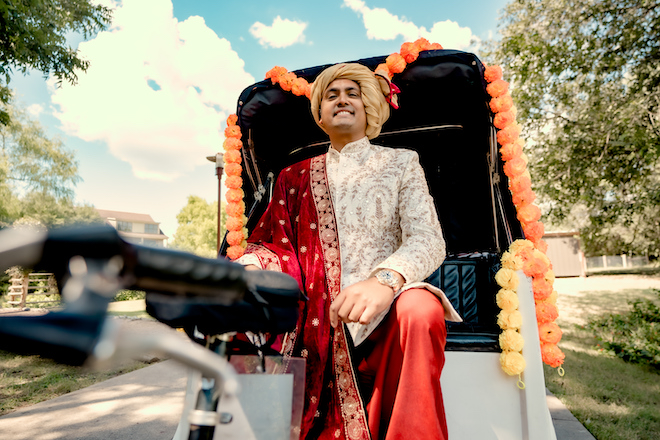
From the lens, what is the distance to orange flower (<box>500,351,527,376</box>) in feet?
5.19

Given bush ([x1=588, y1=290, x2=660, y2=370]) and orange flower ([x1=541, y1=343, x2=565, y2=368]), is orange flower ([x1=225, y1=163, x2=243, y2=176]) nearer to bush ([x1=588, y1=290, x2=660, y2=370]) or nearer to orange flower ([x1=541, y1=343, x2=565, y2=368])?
orange flower ([x1=541, y1=343, x2=565, y2=368])

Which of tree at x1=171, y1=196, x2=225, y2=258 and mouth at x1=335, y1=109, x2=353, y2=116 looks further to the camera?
tree at x1=171, y1=196, x2=225, y2=258

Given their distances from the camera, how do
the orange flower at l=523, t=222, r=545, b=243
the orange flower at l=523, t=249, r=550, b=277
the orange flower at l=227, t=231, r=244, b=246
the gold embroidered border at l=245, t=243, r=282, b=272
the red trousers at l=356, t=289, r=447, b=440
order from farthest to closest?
the orange flower at l=227, t=231, r=244, b=246 < the orange flower at l=523, t=222, r=545, b=243 < the orange flower at l=523, t=249, r=550, b=277 < the gold embroidered border at l=245, t=243, r=282, b=272 < the red trousers at l=356, t=289, r=447, b=440

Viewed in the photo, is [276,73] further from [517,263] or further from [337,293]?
[517,263]

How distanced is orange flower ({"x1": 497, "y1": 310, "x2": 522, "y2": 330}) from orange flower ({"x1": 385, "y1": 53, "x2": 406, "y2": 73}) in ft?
4.68

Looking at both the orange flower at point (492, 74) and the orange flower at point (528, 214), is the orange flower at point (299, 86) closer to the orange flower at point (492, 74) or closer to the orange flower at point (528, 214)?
the orange flower at point (492, 74)

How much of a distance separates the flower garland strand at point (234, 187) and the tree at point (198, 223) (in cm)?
1831

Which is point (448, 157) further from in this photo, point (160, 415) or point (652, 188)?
point (652, 188)

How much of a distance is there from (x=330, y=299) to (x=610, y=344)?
510cm

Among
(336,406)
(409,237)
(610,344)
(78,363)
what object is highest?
(409,237)

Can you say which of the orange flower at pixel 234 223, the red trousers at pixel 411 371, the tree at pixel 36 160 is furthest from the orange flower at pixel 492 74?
the tree at pixel 36 160

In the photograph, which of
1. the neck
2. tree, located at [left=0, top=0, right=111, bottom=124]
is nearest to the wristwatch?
the neck

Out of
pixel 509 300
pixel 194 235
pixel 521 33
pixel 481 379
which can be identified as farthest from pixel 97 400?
pixel 194 235

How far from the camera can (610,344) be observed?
4.86 meters
